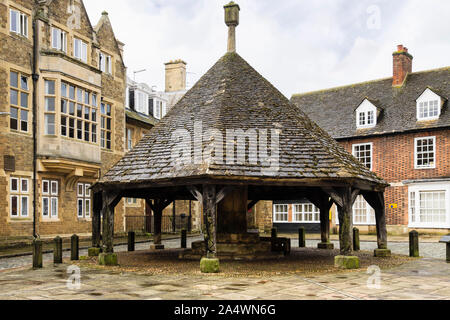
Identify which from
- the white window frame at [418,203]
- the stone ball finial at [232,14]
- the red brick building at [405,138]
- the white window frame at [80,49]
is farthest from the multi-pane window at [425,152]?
the white window frame at [80,49]

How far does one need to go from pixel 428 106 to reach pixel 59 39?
19147 millimetres

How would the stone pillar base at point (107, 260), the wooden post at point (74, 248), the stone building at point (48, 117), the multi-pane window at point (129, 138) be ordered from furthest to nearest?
the multi-pane window at point (129, 138) → the stone building at point (48, 117) → the wooden post at point (74, 248) → the stone pillar base at point (107, 260)

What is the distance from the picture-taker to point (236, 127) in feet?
44.0

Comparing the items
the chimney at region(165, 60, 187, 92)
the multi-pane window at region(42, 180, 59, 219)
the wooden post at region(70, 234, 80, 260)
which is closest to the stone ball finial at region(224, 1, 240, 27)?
the wooden post at region(70, 234, 80, 260)

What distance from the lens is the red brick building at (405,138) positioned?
90.3 ft

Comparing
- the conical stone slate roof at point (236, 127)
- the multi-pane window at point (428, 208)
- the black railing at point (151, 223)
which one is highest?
the conical stone slate roof at point (236, 127)

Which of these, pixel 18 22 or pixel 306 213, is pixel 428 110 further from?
pixel 18 22

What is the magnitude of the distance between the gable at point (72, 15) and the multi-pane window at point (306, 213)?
54.6 feet

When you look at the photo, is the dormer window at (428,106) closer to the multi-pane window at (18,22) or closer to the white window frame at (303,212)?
the white window frame at (303,212)

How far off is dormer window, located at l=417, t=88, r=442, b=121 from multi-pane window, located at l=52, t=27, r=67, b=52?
18569 millimetres

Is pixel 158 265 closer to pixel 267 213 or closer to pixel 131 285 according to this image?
pixel 131 285

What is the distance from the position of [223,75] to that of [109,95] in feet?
40.9

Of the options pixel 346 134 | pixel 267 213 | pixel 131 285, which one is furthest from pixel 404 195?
pixel 131 285

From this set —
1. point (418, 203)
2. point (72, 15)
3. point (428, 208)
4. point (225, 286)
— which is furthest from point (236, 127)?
point (428, 208)
